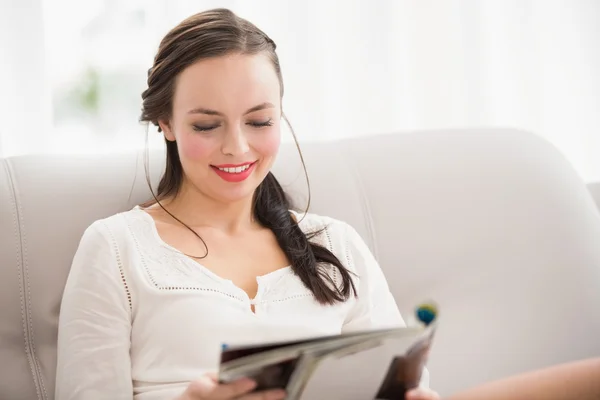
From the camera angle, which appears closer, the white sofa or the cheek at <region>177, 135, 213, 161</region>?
the cheek at <region>177, 135, 213, 161</region>

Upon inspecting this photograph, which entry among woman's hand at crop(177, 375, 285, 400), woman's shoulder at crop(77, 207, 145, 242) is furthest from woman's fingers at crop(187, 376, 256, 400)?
woman's shoulder at crop(77, 207, 145, 242)

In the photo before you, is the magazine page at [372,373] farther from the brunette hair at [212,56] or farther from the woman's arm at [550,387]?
the brunette hair at [212,56]

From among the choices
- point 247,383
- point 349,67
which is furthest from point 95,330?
point 349,67

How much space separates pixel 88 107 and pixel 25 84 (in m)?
0.20

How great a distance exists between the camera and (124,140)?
243cm

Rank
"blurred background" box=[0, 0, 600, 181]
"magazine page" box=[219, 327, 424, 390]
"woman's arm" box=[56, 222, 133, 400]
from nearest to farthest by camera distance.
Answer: "magazine page" box=[219, 327, 424, 390] → "woman's arm" box=[56, 222, 133, 400] → "blurred background" box=[0, 0, 600, 181]

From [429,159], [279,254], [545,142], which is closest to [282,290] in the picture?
[279,254]

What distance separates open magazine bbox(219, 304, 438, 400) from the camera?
1018 millimetres

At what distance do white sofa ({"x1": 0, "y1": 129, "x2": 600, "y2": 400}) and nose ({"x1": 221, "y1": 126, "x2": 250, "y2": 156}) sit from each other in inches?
11.3

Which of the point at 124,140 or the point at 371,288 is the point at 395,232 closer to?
the point at 371,288

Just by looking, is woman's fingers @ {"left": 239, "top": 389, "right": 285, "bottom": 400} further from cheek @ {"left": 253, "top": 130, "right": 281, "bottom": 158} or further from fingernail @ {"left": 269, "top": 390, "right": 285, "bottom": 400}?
cheek @ {"left": 253, "top": 130, "right": 281, "bottom": 158}

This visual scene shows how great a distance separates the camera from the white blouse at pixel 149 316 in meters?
1.43

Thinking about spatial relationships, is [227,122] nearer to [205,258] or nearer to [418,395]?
[205,258]

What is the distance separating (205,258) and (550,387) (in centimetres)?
75
